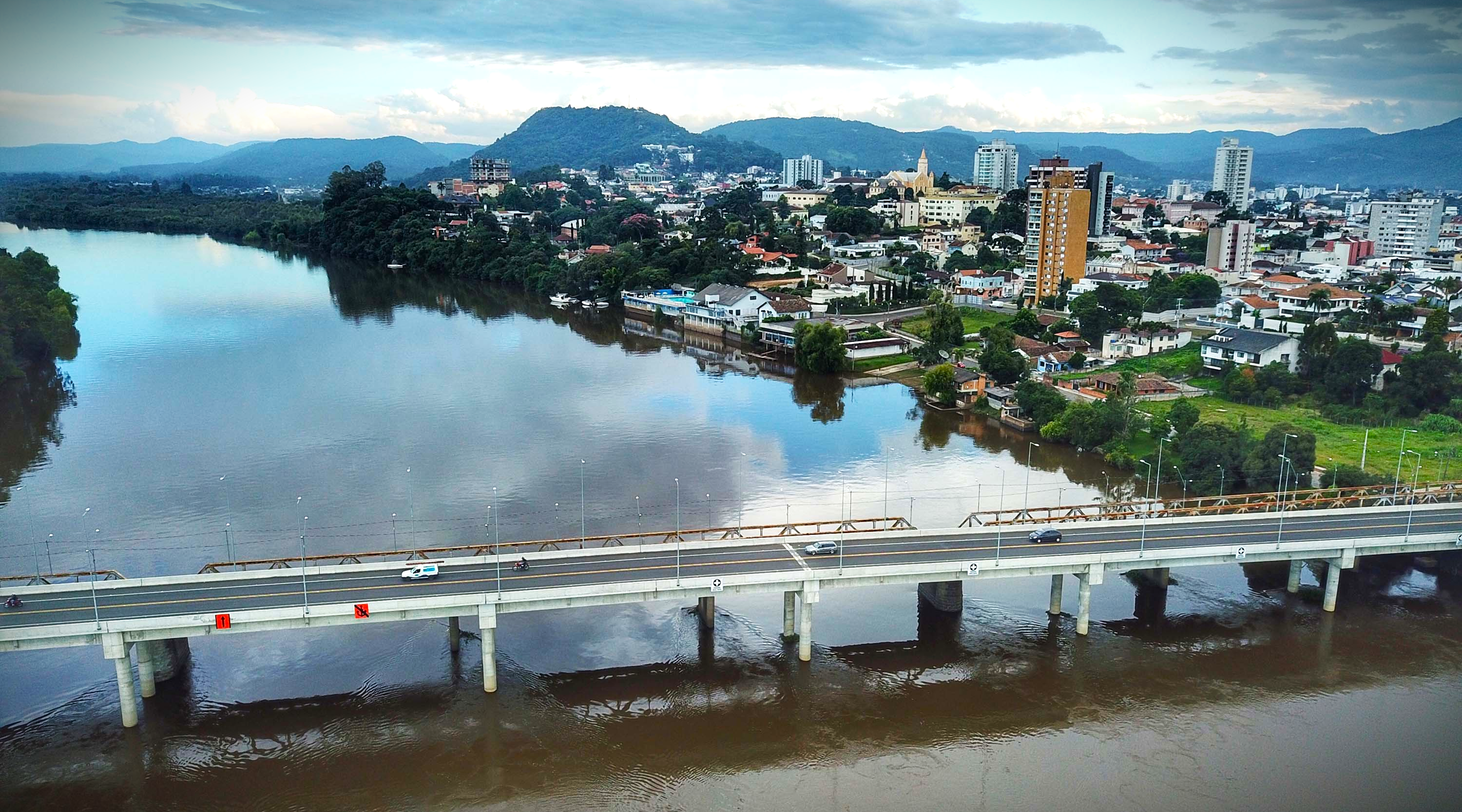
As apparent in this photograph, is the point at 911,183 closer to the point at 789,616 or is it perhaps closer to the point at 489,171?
the point at 489,171

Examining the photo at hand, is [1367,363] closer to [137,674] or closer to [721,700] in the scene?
[721,700]

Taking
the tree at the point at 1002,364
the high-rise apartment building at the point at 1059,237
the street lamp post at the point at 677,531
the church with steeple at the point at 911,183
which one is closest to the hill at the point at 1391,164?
the church with steeple at the point at 911,183

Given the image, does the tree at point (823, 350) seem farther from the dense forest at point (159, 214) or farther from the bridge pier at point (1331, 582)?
the dense forest at point (159, 214)

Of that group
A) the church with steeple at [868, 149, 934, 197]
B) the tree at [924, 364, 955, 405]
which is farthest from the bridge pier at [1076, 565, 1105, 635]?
the church with steeple at [868, 149, 934, 197]

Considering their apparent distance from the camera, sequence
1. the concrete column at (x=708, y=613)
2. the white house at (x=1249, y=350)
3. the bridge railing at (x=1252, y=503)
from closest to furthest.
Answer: the concrete column at (x=708, y=613), the bridge railing at (x=1252, y=503), the white house at (x=1249, y=350)

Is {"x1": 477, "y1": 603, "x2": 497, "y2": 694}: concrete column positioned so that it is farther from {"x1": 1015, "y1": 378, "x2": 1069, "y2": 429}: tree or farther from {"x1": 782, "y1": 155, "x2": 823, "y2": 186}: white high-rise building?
{"x1": 782, "y1": 155, "x2": 823, "y2": 186}: white high-rise building

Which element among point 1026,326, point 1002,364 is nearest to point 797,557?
point 1002,364

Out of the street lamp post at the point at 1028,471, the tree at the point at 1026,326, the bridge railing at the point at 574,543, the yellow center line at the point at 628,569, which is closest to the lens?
the yellow center line at the point at 628,569
